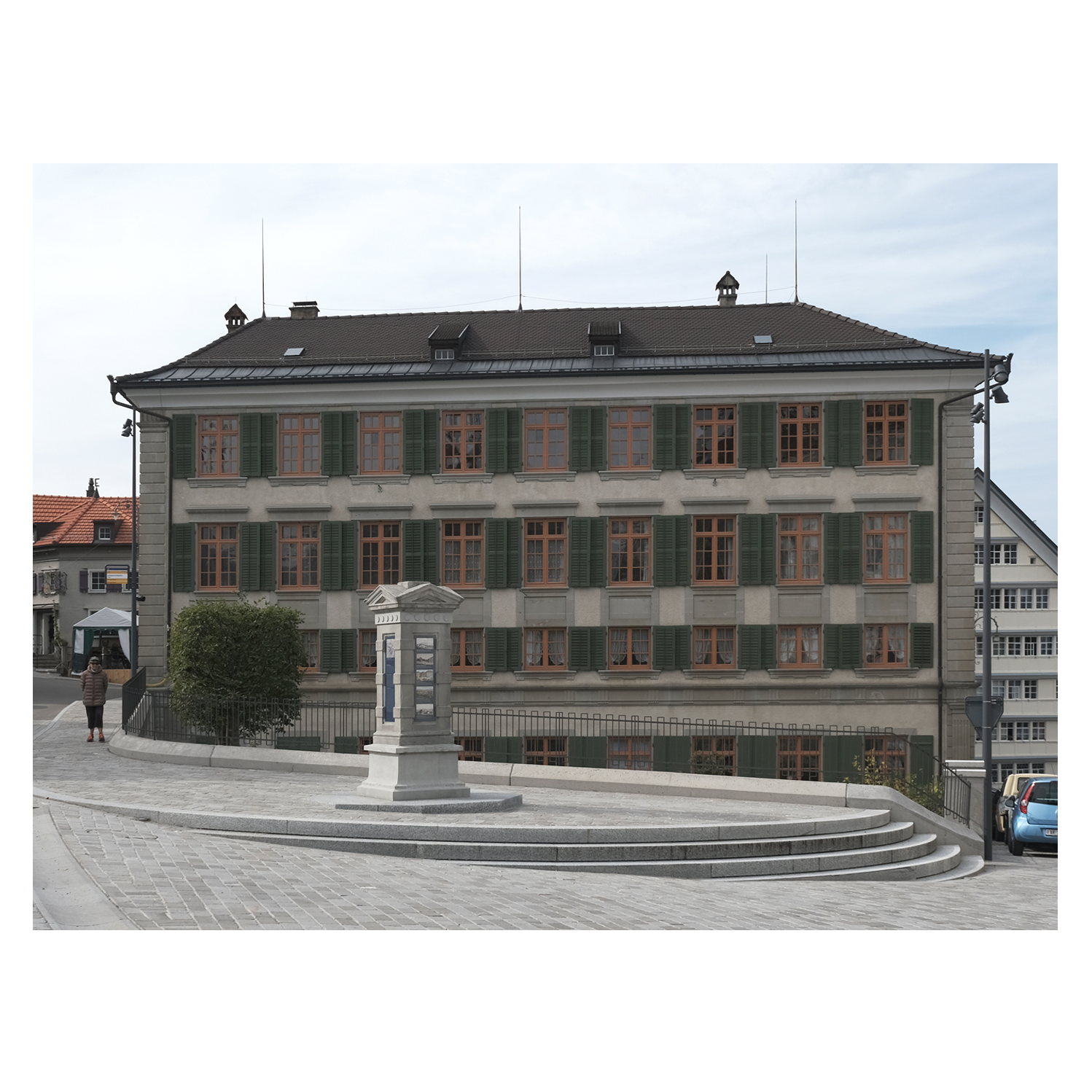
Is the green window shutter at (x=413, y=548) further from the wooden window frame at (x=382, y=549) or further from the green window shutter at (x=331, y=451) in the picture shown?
the green window shutter at (x=331, y=451)

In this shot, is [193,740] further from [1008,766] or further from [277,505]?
[1008,766]

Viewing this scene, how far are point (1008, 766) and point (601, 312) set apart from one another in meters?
31.8

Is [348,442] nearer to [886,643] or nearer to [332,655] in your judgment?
[332,655]

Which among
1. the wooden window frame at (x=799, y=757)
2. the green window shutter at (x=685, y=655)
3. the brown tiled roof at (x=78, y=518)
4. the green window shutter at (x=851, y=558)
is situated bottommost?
the wooden window frame at (x=799, y=757)

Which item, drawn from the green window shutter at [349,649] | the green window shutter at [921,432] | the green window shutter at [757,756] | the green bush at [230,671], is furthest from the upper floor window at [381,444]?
the green window shutter at [921,432]

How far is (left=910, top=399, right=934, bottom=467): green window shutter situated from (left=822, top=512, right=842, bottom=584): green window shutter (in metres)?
2.39

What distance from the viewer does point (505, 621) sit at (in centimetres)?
3256

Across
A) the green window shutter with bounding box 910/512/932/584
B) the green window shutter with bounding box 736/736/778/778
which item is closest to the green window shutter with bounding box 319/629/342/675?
the green window shutter with bounding box 736/736/778/778

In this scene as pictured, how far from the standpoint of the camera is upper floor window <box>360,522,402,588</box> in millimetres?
32844

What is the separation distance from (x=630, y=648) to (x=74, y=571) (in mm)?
39830

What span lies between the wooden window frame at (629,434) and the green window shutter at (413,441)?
4.67 m

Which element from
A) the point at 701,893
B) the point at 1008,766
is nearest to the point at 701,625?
the point at 701,893

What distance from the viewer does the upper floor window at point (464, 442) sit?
32.8m

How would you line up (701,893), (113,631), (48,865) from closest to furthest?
1. (48,865)
2. (701,893)
3. (113,631)
